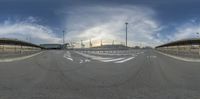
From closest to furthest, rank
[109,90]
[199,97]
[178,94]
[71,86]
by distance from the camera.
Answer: [199,97] → [178,94] → [109,90] → [71,86]

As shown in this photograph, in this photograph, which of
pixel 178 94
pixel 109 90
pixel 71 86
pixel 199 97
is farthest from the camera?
pixel 71 86

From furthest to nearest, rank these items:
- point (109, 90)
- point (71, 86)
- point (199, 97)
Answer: point (71, 86), point (109, 90), point (199, 97)

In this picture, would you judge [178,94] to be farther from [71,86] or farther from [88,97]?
[71,86]

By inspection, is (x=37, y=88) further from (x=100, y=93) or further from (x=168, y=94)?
(x=168, y=94)

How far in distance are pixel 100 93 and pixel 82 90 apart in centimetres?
74

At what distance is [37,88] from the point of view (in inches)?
326

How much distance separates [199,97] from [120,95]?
205cm

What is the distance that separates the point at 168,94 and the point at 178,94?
0.27 metres

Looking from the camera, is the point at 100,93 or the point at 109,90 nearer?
the point at 100,93

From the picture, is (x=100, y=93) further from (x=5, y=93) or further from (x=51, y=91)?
(x=5, y=93)

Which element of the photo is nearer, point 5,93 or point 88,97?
point 88,97

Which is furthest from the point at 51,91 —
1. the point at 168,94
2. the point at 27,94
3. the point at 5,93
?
the point at 168,94

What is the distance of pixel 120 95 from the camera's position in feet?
23.5

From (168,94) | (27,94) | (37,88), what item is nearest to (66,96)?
Answer: (27,94)
